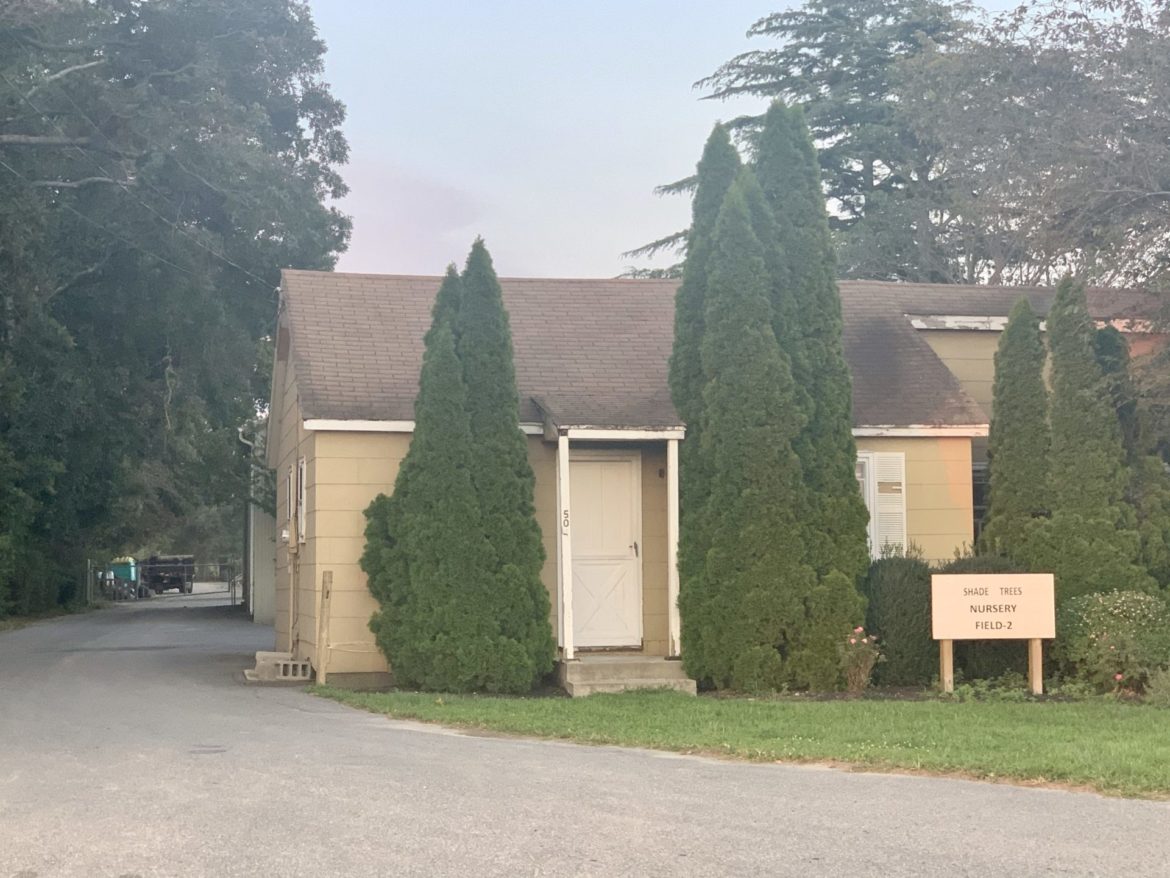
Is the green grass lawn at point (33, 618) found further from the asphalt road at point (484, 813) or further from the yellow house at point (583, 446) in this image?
the asphalt road at point (484, 813)

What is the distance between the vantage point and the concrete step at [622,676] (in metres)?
14.3

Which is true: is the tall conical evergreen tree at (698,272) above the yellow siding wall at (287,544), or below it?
above

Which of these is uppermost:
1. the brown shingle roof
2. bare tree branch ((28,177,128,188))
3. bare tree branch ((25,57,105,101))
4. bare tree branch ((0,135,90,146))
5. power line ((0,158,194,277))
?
bare tree branch ((25,57,105,101))

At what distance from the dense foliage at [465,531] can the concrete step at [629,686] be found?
0.51 metres

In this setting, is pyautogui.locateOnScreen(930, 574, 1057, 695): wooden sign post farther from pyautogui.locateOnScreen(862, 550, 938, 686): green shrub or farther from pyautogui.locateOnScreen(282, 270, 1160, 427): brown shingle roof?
pyautogui.locateOnScreen(282, 270, 1160, 427): brown shingle roof

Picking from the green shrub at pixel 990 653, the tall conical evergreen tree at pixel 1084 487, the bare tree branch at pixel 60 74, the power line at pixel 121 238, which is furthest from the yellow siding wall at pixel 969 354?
the bare tree branch at pixel 60 74

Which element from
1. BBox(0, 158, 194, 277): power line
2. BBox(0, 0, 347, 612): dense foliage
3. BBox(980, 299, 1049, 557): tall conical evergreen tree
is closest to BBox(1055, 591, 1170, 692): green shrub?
BBox(980, 299, 1049, 557): tall conical evergreen tree

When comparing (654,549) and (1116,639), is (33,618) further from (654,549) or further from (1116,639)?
(1116,639)

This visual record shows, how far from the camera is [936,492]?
16.9 metres

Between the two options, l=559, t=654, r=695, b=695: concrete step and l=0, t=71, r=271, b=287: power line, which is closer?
l=559, t=654, r=695, b=695: concrete step

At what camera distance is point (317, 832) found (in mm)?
6973

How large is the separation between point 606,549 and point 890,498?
3.66m

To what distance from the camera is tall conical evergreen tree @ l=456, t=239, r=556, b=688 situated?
14.4 metres

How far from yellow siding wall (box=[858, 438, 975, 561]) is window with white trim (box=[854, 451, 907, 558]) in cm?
9
